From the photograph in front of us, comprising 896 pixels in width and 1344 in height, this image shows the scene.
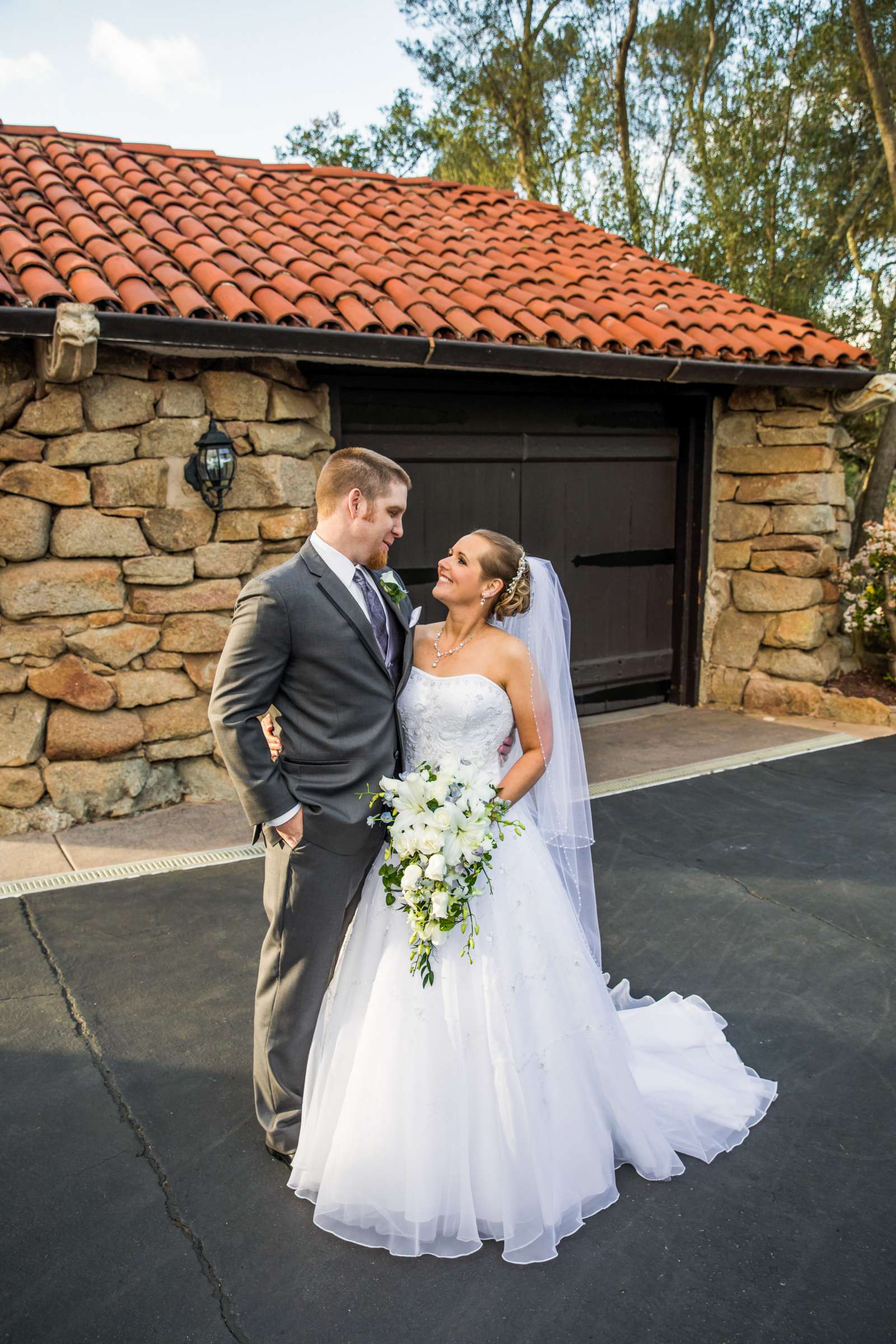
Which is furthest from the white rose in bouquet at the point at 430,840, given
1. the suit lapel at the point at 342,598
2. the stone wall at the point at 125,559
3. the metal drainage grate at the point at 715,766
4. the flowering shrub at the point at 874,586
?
the flowering shrub at the point at 874,586

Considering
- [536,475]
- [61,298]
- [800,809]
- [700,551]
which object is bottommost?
[800,809]

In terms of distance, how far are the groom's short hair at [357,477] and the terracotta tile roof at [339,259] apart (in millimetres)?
2613

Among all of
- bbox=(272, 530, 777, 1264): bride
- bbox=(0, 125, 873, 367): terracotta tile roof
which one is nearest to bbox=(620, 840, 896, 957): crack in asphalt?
bbox=(272, 530, 777, 1264): bride

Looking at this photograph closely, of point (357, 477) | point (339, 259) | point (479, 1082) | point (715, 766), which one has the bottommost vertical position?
point (715, 766)

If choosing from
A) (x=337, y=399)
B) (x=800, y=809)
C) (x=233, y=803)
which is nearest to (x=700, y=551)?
(x=800, y=809)

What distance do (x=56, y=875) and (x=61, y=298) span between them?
8.60 ft

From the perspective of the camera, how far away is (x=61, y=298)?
443 cm

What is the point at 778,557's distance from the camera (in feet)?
23.9

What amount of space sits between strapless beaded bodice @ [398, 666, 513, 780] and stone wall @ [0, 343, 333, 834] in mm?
2852

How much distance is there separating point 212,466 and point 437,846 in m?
3.33

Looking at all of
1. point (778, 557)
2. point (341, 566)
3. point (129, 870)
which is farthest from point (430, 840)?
point (778, 557)

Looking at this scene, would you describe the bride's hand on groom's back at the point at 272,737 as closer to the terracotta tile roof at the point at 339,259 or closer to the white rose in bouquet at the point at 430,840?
the white rose in bouquet at the point at 430,840

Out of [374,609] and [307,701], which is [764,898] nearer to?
[374,609]

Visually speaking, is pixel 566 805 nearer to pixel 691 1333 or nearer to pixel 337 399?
pixel 691 1333
